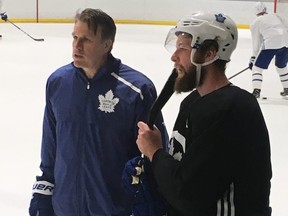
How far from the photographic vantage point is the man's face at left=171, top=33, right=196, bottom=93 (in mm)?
1337

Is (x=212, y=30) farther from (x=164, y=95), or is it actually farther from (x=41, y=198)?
(x=41, y=198)

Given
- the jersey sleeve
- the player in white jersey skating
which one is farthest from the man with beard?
the player in white jersey skating

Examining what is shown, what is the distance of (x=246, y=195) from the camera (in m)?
1.26

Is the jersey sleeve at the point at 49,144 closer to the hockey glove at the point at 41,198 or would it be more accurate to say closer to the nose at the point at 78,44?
the hockey glove at the point at 41,198

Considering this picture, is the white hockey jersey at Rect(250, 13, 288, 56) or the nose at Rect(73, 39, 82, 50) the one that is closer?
the nose at Rect(73, 39, 82, 50)

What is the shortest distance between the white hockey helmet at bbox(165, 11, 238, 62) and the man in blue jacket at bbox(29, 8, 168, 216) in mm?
385

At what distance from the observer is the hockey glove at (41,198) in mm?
1801

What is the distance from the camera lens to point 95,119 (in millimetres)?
1721

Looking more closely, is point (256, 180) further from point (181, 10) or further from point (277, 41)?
point (181, 10)

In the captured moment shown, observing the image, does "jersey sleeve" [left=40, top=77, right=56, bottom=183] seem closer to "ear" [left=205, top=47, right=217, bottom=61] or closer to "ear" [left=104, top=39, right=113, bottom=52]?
→ "ear" [left=104, top=39, right=113, bottom=52]

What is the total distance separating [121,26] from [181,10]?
1505mm

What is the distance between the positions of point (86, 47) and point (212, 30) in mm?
501

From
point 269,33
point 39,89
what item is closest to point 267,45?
point 269,33

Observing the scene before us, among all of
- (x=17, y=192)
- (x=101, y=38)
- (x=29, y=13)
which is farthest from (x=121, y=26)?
(x=101, y=38)
